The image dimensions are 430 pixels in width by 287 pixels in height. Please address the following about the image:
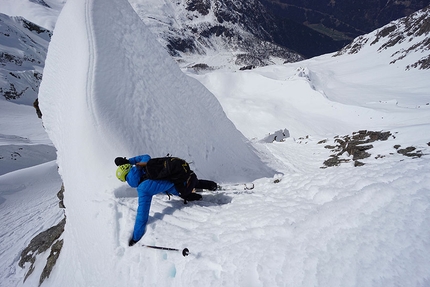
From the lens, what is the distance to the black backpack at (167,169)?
13.1 feet

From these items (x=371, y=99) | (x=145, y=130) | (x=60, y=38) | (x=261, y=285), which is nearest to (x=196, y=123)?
(x=145, y=130)

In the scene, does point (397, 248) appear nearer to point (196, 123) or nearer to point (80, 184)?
point (80, 184)

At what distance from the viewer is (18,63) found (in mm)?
43938

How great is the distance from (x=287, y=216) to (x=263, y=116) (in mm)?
25525

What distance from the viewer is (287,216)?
3529 millimetres

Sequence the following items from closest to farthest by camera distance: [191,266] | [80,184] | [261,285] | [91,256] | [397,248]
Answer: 1. [397,248]
2. [261,285]
3. [191,266]
4. [91,256]
5. [80,184]

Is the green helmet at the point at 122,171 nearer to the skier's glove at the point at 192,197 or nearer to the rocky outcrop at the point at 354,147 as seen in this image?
the skier's glove at the point at 192,197

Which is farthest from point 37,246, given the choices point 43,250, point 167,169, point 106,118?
point 167,169

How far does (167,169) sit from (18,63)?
56.3 m

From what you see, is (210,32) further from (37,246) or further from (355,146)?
(37,246)

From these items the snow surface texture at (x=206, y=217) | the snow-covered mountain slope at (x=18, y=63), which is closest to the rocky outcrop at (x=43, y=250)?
the snow surface texture at (x=206, y=217)

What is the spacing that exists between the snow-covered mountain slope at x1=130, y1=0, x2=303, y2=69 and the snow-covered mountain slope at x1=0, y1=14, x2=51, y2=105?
224ft

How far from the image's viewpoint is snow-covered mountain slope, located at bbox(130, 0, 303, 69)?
118625 mm

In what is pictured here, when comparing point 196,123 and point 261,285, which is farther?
point 196,123
